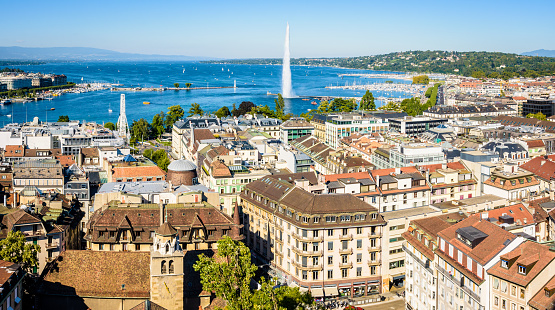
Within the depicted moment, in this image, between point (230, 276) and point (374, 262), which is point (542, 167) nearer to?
point (374, 262)

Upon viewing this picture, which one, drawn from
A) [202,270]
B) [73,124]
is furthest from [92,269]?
[73,124]

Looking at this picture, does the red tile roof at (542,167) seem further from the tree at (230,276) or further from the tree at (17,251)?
the tree at (17,251)

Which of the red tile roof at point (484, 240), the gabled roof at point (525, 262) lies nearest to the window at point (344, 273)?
the red tile roof at point (484, 240)

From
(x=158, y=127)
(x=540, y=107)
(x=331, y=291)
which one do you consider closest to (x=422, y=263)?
(x=331, y=291)

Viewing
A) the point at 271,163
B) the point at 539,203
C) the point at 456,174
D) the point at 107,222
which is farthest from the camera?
the point at 271,163

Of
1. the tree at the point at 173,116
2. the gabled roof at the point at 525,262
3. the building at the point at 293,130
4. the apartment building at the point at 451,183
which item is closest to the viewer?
the gabled roof at the point at 525,262

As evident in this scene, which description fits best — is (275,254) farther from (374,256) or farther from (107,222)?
(107,222)
